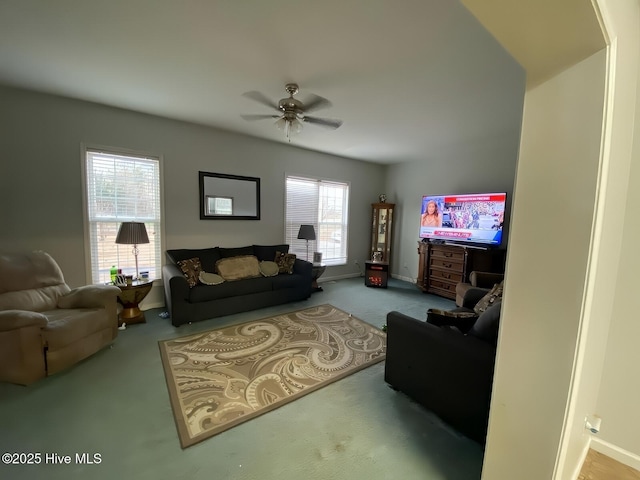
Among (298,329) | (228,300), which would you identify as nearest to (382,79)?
(298,329)

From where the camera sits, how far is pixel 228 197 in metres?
3.95

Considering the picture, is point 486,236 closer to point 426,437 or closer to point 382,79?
point 382,79

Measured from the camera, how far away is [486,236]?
12.6 feet

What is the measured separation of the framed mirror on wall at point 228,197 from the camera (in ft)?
12.3

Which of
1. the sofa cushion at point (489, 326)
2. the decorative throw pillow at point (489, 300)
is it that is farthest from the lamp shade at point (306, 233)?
the sofa cushion at point (489, 326)

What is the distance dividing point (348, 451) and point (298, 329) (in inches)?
61.7

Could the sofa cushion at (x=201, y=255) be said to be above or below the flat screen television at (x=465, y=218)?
below

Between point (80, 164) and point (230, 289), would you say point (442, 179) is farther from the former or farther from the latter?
point (80, 164)

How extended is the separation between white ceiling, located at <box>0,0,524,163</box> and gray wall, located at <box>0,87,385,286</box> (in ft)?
0.83

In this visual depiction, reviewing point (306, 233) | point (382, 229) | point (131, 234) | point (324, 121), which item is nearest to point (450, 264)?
point (382, 229)

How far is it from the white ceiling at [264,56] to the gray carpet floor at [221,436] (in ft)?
8.39

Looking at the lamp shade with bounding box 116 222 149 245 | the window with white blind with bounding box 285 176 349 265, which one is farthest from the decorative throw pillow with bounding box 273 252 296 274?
the lamp shade with bounding box 116 222 149 245

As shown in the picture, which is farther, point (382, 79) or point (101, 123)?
point (101, 123)

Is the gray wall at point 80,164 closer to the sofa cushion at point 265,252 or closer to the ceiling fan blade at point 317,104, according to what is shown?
the sofa cushion at point 265,252
